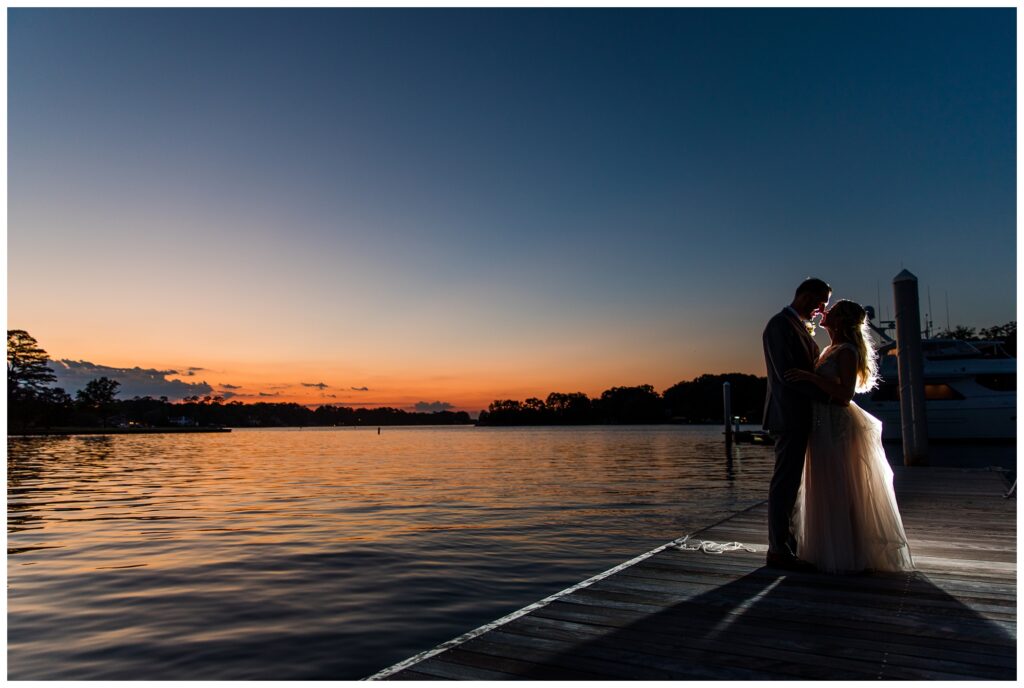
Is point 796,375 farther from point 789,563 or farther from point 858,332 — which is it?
point 789,563

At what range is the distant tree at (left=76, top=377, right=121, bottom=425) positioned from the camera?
131 metres

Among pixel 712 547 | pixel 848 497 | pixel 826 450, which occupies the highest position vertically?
pixel 826 450

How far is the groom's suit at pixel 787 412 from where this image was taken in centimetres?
536

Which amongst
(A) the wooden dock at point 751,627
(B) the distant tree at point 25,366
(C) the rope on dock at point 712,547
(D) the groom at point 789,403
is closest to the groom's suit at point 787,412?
(D) the groom at point 789,403

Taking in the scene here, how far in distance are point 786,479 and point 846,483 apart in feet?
1.40

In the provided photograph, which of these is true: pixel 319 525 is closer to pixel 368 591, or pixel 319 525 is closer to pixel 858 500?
pixel 368 591

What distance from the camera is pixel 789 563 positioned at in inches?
211

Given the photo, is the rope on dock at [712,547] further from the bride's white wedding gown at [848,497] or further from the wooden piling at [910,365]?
the wooden piling at [910,365]

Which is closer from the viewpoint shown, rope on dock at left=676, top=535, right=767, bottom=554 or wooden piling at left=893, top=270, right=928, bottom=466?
rope on dock at left=676, top=535, right=767, bottom=554

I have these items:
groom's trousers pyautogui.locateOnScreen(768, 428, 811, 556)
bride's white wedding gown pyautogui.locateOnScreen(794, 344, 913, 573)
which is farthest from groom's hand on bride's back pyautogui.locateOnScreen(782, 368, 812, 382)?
groom's trousers pyautogui.locateOnScreen(768, 428, 811, 556)

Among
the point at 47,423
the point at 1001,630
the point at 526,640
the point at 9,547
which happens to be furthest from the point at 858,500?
the point at 47,423

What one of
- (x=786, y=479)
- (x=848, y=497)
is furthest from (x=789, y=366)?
(x=848, y=497)

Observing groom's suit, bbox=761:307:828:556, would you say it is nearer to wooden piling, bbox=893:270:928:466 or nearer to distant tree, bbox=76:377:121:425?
wooden piling, bbox=893:270:928:466

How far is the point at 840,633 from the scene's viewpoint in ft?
12.5
